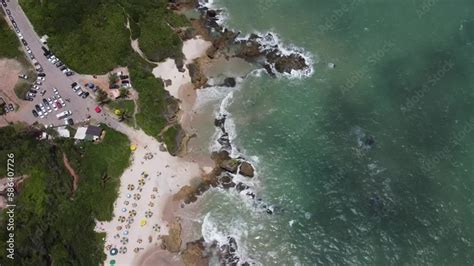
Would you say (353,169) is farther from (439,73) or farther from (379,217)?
(439,73)

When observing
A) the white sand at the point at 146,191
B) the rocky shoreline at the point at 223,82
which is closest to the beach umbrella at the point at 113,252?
the white sand at the point at 146,191

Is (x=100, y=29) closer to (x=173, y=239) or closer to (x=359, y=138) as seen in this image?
(x=173, y=239)

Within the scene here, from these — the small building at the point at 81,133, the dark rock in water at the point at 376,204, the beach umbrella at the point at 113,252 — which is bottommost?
the beach umbrella at the point at 113,252

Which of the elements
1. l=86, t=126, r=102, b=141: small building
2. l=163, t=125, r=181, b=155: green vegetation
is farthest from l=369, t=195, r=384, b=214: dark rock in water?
l=86, t=126, r=102, b=141: small building

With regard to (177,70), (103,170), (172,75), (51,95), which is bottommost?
(103,170)

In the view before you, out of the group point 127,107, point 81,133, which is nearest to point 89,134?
point 81,133

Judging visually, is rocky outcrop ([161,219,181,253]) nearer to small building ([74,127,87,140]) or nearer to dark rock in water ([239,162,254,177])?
dark rock in water ([239,162,254,177])

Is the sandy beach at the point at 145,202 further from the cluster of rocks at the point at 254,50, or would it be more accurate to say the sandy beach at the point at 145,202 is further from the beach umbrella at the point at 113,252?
the cluster of rocks at the point at 254,50
